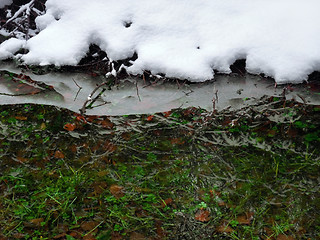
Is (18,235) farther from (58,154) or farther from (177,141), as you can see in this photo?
(177,141)

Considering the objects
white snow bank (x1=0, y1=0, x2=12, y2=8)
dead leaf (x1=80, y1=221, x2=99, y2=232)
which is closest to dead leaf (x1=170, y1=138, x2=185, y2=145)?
dead leaf (x1=80, y1=221, x2=99, y2=232)

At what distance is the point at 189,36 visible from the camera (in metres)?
2.88

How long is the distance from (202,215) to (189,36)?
1.80 metres

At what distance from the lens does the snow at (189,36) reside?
8.66 feet

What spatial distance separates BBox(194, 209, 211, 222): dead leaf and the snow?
128 cm

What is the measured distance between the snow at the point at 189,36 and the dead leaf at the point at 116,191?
1.21m

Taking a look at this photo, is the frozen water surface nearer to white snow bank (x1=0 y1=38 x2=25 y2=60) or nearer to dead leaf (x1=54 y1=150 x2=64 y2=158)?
dead leaf (x1=54 y1=150 x2=64 y2=158)

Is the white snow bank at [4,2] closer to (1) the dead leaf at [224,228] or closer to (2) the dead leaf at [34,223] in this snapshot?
(2) the dead leaf at [34,223]

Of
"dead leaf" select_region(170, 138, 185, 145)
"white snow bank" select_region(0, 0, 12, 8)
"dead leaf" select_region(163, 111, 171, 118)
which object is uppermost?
"white snow bank" select_region(0, 0, 12, 8)

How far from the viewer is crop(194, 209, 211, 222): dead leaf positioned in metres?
1.98

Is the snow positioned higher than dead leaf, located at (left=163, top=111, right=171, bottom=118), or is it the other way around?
the snow

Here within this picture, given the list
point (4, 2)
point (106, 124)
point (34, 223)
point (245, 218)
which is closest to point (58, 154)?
point (106, 124)

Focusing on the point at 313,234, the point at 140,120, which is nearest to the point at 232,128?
the point at 140,120

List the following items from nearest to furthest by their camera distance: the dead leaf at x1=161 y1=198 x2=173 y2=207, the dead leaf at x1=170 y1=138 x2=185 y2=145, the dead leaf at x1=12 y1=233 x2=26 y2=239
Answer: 1. the dead leaf at x1=12 y1=233 x2=26 y2=239
2. the dead leaf at x1=161 y1=198 x2=173 y2=207
3. the dead leaf at x1=170 y1=138 x2=185 y2=145
